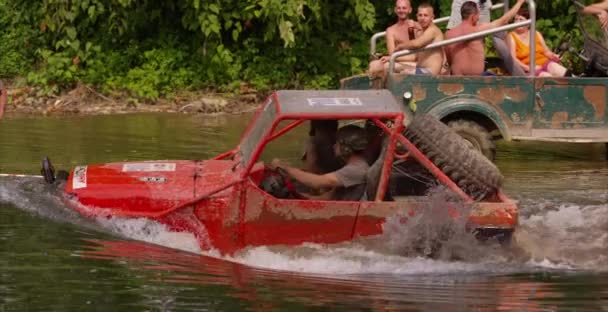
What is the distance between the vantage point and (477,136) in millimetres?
12297

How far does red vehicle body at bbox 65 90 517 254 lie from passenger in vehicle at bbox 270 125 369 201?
0.54 feet

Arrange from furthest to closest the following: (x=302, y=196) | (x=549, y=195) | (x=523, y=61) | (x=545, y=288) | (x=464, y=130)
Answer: (x=523, y=61) < (x=464, y=130) < (x=549, y=195) < (x=302, y=196) < (x=545, y=288)

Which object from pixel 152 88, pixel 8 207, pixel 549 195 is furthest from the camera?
pixel 152 88

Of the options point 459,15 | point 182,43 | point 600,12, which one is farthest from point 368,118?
point 182,43

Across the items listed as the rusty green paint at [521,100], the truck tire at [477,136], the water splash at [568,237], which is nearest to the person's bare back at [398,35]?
the rusty green paint at [521,100]

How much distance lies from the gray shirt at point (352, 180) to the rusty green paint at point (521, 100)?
3725mm

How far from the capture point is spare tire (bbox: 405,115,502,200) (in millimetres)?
8398

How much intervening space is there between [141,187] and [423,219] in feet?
6.60

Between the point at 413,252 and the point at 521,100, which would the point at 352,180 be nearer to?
the point at 413,252

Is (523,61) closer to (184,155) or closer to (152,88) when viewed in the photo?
(184,155)

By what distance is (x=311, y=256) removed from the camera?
8383mm

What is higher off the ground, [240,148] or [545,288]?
[240,148]

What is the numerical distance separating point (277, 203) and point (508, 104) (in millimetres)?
4748

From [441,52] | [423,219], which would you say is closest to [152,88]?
[441,52]
